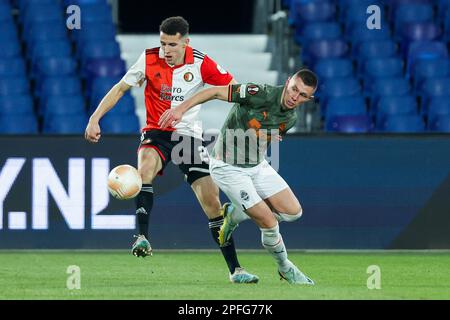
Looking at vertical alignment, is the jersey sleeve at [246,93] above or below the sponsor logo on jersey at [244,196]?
above

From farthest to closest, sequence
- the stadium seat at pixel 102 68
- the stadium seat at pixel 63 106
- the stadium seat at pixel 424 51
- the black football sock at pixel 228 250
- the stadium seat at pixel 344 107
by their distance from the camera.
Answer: the stadium seat at pixel 424 51, the stadium seat at pixel 102 68, the stadium seat at pixel 344 107, the stadium seat at pixel 63 106, the black football sock at pixel 228 250

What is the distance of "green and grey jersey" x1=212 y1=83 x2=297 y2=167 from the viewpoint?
995cm

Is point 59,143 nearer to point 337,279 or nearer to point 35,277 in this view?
point 35,277

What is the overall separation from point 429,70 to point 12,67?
5171 mm

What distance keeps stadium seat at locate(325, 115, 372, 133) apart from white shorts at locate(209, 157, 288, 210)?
497 cm

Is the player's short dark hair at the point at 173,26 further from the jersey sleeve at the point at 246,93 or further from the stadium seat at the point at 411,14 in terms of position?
the stadium seat at the point at 411,14

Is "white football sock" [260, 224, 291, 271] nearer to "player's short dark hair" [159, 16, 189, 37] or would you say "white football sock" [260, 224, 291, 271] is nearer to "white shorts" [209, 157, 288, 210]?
"white shorts" [209, 157, 288, 210]

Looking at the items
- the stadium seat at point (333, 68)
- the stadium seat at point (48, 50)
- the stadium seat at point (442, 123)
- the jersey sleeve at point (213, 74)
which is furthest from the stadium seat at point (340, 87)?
the jersey sleeve at point (213, 74)

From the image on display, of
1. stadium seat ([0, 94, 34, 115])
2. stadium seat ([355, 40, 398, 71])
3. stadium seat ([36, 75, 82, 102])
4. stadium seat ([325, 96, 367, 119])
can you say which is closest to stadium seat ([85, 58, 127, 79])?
stadium seat ([36, 75, 82, 102])

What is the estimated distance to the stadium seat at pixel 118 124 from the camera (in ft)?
49.6

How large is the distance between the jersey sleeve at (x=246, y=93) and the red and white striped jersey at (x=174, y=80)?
0.94m

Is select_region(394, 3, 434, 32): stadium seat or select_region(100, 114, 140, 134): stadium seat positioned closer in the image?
select_region(100, 114, 140, 134): stadium seat

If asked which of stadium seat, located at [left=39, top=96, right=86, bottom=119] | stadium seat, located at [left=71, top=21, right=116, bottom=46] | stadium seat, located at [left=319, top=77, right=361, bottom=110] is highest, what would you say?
stadium seat, located at [left=71, top=21, right=116, bottom=46]

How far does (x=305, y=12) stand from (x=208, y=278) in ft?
23.5
